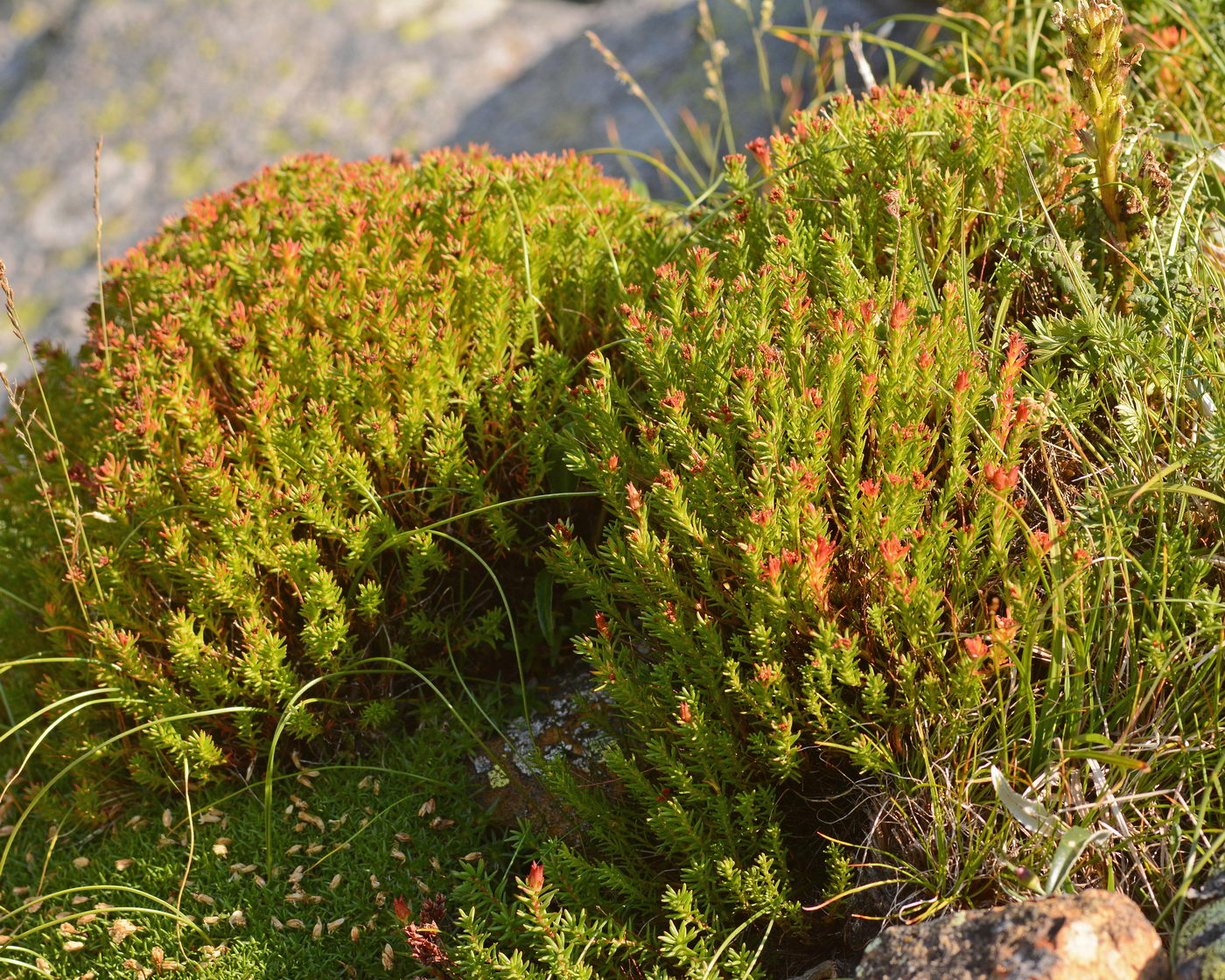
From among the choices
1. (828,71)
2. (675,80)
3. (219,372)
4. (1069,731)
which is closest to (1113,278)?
(1069,731)

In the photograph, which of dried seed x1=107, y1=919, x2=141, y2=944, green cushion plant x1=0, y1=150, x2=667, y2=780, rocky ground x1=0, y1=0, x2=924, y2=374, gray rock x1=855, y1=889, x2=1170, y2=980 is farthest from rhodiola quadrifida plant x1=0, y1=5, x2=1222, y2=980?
rocky ground x1=0, y1=0, x2=924, y2=374

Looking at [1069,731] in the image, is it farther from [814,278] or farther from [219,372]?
[219,372]

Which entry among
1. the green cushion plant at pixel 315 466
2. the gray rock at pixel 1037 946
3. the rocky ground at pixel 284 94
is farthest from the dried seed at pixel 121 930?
the rocky ground at pixel 284 94

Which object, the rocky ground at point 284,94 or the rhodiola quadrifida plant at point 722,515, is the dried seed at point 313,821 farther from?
the rocky ground at point 284,94

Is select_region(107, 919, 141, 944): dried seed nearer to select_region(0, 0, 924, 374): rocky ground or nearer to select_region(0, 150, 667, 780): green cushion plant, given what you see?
select_region(0, 150, 667, 780): green cushion plant

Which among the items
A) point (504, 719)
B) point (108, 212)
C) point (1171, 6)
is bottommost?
point (504, 719)

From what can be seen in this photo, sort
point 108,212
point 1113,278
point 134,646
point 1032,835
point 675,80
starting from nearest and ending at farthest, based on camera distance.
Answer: point 1032,835
point 1113,278
point 134,646
point 675,80
point 108,212

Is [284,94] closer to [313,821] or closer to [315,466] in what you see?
[315,466]
